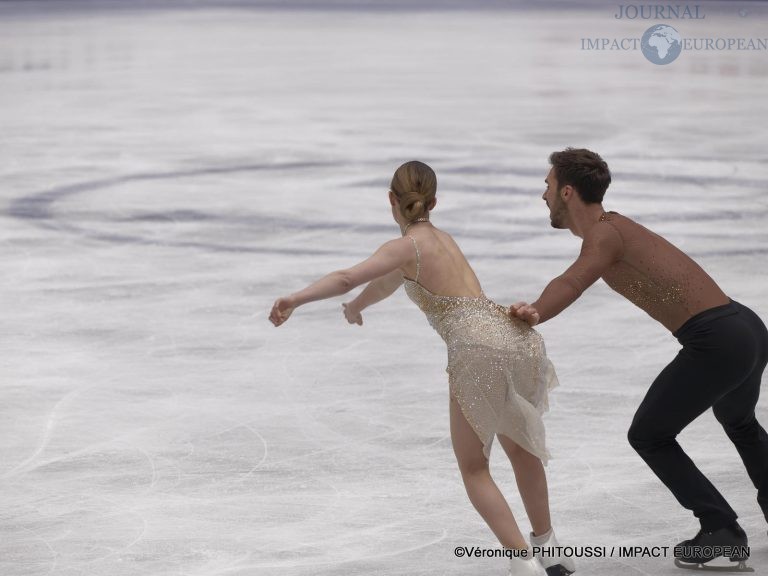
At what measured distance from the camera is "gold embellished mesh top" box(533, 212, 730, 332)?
4.29 m

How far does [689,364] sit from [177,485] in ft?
6.49

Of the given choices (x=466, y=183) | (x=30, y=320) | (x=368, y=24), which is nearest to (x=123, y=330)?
(x=30, y=320)

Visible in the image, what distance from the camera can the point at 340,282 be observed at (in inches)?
159

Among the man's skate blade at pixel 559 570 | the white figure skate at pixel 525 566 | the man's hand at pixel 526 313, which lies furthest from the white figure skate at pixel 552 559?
the man's hand at pixel 526 313

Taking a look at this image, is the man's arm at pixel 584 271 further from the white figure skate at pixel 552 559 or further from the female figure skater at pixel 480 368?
the white figure skate at pixel 552 559

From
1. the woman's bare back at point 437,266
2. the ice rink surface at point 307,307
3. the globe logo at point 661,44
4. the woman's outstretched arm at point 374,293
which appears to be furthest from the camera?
the globe logo at point 661,44

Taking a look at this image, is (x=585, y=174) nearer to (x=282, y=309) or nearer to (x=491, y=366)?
(x=491, y=366)

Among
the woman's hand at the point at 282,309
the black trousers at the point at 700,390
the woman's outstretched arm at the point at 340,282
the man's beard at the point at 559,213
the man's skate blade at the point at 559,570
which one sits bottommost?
the man's skate blade at the point at 559,570

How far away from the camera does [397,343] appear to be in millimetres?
7379

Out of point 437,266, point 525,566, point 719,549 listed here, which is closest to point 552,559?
point 525,566

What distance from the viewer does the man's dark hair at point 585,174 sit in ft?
14.2

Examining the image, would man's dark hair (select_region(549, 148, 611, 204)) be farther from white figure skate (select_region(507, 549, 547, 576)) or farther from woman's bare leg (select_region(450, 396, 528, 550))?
white figure skate (select_region(507, 549, 547, 576))

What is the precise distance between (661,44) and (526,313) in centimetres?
1990

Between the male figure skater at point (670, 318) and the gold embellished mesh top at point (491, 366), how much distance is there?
0.08 metres
